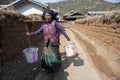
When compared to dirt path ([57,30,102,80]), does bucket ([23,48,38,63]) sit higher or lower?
higher

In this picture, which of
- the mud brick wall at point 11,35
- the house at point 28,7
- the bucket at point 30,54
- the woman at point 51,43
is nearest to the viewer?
the bucket at point 30,54

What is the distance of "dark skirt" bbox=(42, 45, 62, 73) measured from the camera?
241 inches

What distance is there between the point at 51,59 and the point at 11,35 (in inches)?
109

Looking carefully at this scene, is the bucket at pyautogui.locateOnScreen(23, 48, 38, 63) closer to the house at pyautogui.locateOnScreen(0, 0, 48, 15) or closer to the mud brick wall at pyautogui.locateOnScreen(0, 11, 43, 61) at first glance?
the mud brick wall at pyautogui.locateOnScreen(0, 11, 43, 61)

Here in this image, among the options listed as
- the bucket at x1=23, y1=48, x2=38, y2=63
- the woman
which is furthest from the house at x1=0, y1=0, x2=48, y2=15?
the bucket at x1=23, y1=48, x2=38, y2=63

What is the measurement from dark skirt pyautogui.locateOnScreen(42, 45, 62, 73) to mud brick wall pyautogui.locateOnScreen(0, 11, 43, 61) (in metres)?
1.46

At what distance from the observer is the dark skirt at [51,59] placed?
20.1 ft

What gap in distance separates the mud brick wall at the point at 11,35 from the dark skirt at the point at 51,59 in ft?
4.80

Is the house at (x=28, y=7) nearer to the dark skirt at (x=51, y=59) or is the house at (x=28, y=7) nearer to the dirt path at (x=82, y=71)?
the dirt path at (x=82, y=71)

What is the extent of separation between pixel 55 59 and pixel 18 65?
1.91 metres

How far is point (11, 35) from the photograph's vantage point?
8203 mm

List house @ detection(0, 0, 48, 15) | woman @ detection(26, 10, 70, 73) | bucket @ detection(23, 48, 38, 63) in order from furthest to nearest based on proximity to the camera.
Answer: house @ detection(0, 0, 48, 15)
woman @ detection(26, 10, 70, 73)
bucket @ detection(23, 48, 38, 63)

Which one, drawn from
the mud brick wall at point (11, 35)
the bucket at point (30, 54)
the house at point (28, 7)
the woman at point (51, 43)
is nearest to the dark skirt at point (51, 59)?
the woman at point (51, 43)

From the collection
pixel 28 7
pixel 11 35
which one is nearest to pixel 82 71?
pixel 11 35
